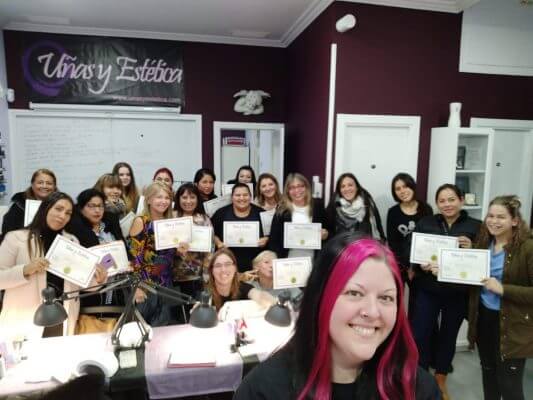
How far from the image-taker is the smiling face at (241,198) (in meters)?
3.28

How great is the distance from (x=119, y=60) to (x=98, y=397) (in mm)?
4862

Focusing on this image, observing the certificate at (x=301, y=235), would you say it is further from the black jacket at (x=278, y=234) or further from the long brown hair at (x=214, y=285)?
the long brown hair at (x=214, y=285)

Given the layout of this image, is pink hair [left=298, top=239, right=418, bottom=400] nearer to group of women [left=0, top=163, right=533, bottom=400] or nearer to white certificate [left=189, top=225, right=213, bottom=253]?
group of women [left=0, top=163, right=533, bottom=400]

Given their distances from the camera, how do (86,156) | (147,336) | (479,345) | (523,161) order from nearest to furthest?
(147,336) → (479,345) → (523,161) → (86,156)

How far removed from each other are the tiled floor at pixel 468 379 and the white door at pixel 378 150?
5.24 ft

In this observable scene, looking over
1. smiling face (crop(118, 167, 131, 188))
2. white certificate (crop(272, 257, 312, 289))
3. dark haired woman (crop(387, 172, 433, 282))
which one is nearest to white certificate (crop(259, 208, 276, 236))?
white certificate (crop(272, 257, 312, 289))

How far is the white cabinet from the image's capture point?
12.1ft

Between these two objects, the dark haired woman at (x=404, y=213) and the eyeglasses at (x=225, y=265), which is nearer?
the eyeglasses at (x=225, y=265)

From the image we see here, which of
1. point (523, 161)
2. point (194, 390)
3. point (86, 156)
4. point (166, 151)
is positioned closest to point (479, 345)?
point (194, 390)

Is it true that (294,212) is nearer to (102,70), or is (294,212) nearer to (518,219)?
(518,219)

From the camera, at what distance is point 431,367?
10.5 ft

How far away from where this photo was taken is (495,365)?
239cm

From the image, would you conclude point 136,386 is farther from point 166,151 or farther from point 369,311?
point 166,151

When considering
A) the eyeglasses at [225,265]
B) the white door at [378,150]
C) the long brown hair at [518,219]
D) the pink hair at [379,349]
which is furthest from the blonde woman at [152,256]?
the long brown hair at [518,219]
